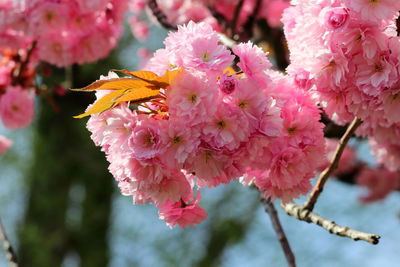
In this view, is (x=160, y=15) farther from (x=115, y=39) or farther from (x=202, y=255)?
(x=202, y=255)

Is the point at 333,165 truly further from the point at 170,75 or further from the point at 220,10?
the point at 220,10

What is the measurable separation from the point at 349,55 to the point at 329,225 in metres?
0.46

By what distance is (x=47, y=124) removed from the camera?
8586 mm

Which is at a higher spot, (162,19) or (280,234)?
(162,19)

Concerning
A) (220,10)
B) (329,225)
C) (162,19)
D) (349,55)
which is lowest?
(220,10)

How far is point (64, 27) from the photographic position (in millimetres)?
2613

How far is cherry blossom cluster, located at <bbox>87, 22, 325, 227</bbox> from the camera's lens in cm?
121

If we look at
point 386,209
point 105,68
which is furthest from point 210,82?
point 105,68

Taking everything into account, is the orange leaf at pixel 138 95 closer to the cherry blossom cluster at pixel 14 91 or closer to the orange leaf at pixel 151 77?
the orange leaf at pixel 151 77

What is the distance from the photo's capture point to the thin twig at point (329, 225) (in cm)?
135

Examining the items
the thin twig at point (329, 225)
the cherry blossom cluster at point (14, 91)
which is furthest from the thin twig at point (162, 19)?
the thin twig at point (329, 225)

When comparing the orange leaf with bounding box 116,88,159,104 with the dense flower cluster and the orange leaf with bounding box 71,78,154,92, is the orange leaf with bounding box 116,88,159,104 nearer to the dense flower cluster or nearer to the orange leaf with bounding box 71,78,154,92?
the orange leaf with bounding box 71,78,154,92

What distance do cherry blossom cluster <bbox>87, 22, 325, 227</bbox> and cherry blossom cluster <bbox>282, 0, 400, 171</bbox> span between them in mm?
103

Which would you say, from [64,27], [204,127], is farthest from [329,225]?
[64,27]
